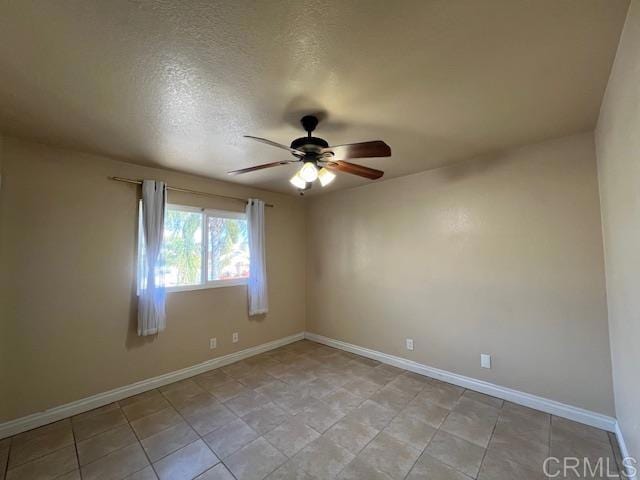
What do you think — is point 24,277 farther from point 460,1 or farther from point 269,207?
point 460,1

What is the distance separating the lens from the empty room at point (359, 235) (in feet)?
4.26

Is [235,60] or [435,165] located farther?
[435,165]

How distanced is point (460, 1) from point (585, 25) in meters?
0.64

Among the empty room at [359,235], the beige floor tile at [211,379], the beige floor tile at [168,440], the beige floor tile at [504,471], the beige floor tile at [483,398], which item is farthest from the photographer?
the beige floor tile at [211,379]

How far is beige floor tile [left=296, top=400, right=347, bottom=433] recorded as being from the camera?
7.47 ft

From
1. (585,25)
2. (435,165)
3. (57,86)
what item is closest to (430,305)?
(435,165)

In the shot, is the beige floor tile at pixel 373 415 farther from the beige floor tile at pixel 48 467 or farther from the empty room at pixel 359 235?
the beige floor tile at pixel 48 467

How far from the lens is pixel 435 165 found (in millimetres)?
3066

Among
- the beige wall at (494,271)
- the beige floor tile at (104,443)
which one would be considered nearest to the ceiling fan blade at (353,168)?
the beige wall at (494,271)

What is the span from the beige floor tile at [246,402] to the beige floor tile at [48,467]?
3.66 feet

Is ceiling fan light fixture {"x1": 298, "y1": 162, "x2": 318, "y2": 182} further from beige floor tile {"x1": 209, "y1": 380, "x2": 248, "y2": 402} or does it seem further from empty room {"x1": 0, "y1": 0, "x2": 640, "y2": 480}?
beige floor tile {"x1": 209, "y1": 380, "x2": 248, "y2": 402}

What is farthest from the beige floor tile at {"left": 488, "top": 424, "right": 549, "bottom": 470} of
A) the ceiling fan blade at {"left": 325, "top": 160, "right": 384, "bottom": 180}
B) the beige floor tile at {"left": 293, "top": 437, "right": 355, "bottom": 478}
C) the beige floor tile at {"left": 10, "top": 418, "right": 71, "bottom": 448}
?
the beige floor tile at {"left": 10, "top": 418, "right": 71, "bottom": 448}

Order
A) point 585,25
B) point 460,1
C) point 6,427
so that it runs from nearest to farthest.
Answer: point 460,1, point 585,25, point 6,427

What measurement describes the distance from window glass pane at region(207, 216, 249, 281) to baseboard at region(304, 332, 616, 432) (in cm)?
202
